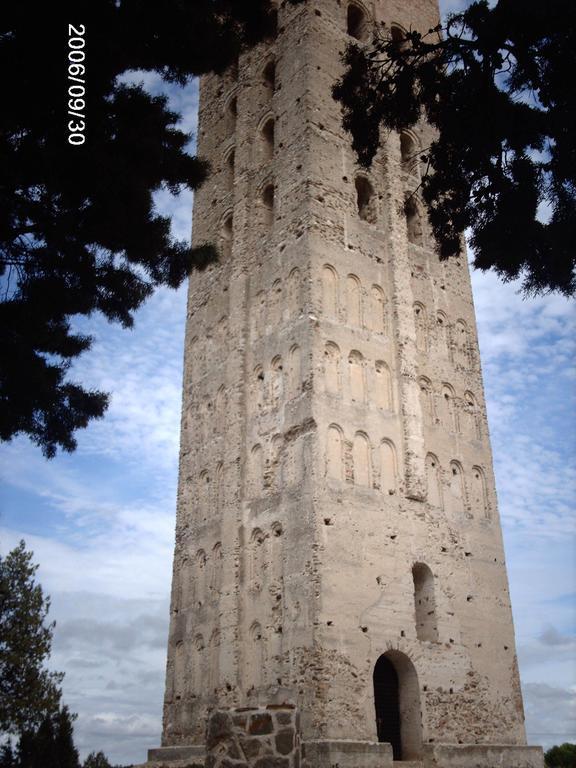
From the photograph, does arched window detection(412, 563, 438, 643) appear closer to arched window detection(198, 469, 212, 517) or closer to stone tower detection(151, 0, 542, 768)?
stone tower detection(151, 0, 542, 768)

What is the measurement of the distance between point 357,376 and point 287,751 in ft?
32.6

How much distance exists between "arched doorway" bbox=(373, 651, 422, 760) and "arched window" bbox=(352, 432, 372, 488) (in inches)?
131

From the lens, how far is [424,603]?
15.8 m

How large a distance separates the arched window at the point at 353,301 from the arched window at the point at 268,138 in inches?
203

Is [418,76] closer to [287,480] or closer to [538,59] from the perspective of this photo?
[538,59]

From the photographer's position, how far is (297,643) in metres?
13.9

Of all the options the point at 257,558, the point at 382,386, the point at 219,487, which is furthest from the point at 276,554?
the point at 382,386

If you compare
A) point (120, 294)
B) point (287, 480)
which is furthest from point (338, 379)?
point (120, 294)

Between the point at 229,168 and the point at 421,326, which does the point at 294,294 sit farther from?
the point at 229,168

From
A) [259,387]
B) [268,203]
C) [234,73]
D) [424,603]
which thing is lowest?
[424,603]

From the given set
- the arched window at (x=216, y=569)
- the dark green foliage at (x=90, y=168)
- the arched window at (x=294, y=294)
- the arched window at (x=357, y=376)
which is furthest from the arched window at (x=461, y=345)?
the dark green foliage at (x=90, y=168)

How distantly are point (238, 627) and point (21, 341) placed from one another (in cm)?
808

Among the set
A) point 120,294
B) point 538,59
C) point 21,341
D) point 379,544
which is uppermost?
point 538,59

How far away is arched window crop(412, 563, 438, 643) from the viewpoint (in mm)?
15578
